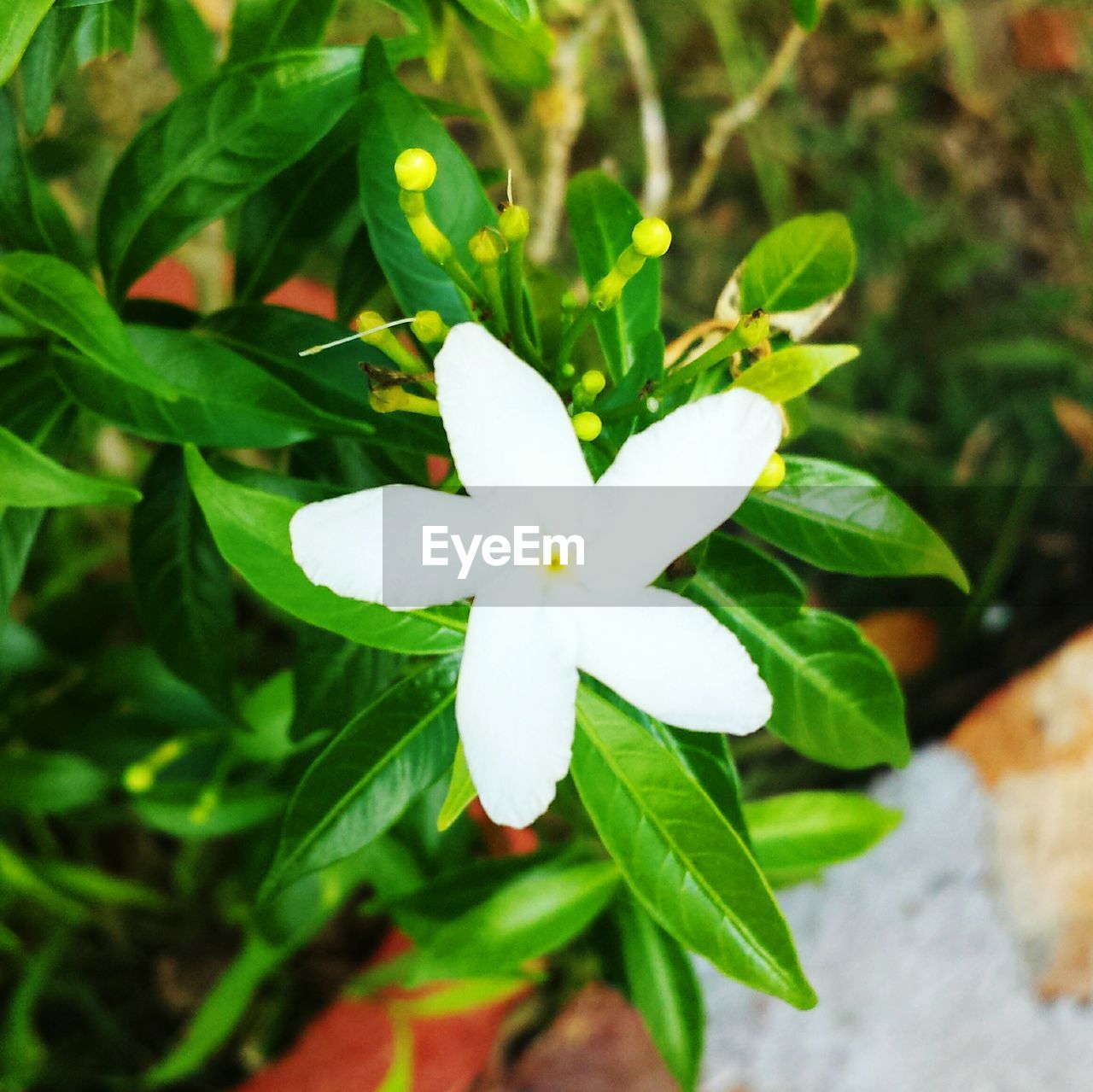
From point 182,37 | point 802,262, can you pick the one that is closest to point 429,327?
point 802,262

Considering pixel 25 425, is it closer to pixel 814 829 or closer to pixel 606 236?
pixel 606 236

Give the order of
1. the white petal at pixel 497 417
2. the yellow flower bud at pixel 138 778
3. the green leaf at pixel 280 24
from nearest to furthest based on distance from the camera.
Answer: the white petal at pixel 497 417 → the green leaf at pixel 280 24 → the yellow flower bud at pixel 138 778

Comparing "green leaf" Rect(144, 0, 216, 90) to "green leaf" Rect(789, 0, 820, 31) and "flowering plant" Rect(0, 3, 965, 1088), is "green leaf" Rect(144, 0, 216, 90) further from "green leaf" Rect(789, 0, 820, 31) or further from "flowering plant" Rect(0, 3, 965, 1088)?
"green leaf" Rect(789, 0, 820, 31)

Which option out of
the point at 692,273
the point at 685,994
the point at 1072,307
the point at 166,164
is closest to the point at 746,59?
the point at 692,273

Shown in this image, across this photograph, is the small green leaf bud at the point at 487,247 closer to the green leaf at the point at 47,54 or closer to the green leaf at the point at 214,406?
the green leaf at the point at 214,406

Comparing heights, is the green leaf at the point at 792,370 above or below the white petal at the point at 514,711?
above

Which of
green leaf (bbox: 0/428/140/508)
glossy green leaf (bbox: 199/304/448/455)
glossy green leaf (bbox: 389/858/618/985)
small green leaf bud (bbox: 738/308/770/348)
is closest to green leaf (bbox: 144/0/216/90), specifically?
glossy green leaf (bbox: 199/304/448/455)

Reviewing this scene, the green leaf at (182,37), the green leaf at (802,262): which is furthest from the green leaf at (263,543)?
the green leaf at (182,37)
